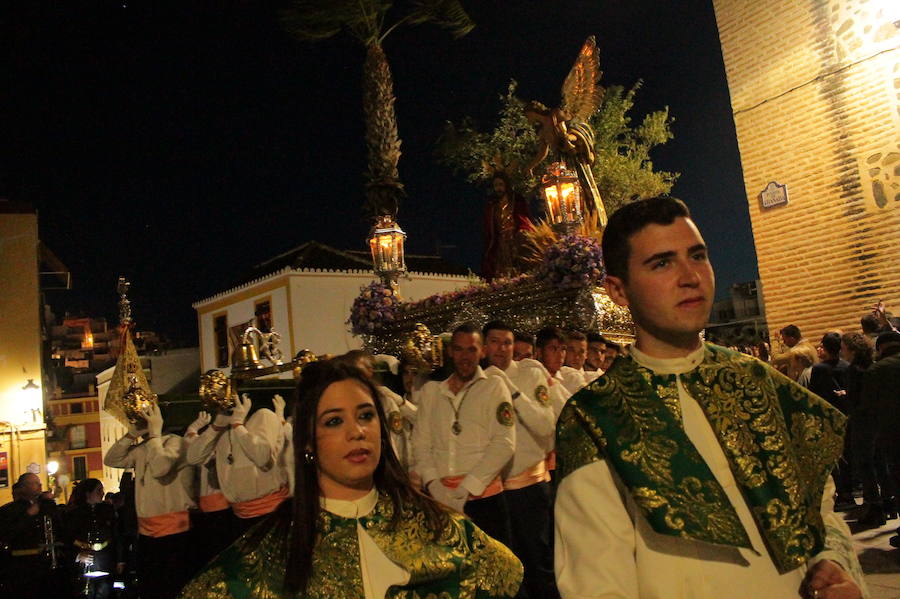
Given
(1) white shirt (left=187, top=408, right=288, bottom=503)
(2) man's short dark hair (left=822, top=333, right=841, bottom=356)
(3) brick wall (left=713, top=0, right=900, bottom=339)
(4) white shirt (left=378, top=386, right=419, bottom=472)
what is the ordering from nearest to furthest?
(4) white shirt (left=378, top=386, right=419, bottom=472) < (1) white shirt (left=187, top=408, right=288, bottom=503) < (2) man's short dark hair (left=822, top=333, right=841, bottom=356) < (3) brick wall (left=713, top=0, right=900, bottom=339)

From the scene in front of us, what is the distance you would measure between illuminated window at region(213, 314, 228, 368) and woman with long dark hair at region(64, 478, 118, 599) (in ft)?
69.6

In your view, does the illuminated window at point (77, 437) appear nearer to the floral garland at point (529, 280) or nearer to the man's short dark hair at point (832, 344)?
the floral garland at point (529, 280)

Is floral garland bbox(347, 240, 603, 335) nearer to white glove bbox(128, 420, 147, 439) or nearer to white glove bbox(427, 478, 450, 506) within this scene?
white glove bbox(427, 478, 450, 506)

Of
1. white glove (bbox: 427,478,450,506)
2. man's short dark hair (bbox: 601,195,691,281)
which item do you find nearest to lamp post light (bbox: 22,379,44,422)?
white glove (bbox: 427,478,450,506)

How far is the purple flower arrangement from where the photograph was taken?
9.06 m

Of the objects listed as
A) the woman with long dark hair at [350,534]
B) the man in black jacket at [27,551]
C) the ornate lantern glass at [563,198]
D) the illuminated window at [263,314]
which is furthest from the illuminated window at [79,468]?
the woman with long dark hair at [350,534]

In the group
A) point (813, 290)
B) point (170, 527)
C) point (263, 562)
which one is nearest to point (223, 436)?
point (170, 527)

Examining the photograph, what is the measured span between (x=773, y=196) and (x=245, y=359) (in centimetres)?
914

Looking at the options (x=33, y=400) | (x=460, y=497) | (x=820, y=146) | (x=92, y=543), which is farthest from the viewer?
(x=33, y=400)

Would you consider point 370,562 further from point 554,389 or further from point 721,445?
point 554,389

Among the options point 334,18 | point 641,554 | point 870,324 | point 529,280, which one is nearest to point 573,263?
point 529,280

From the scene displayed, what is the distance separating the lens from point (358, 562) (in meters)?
2.30

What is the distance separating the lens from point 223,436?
5.96 metres

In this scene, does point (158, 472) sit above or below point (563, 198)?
below
